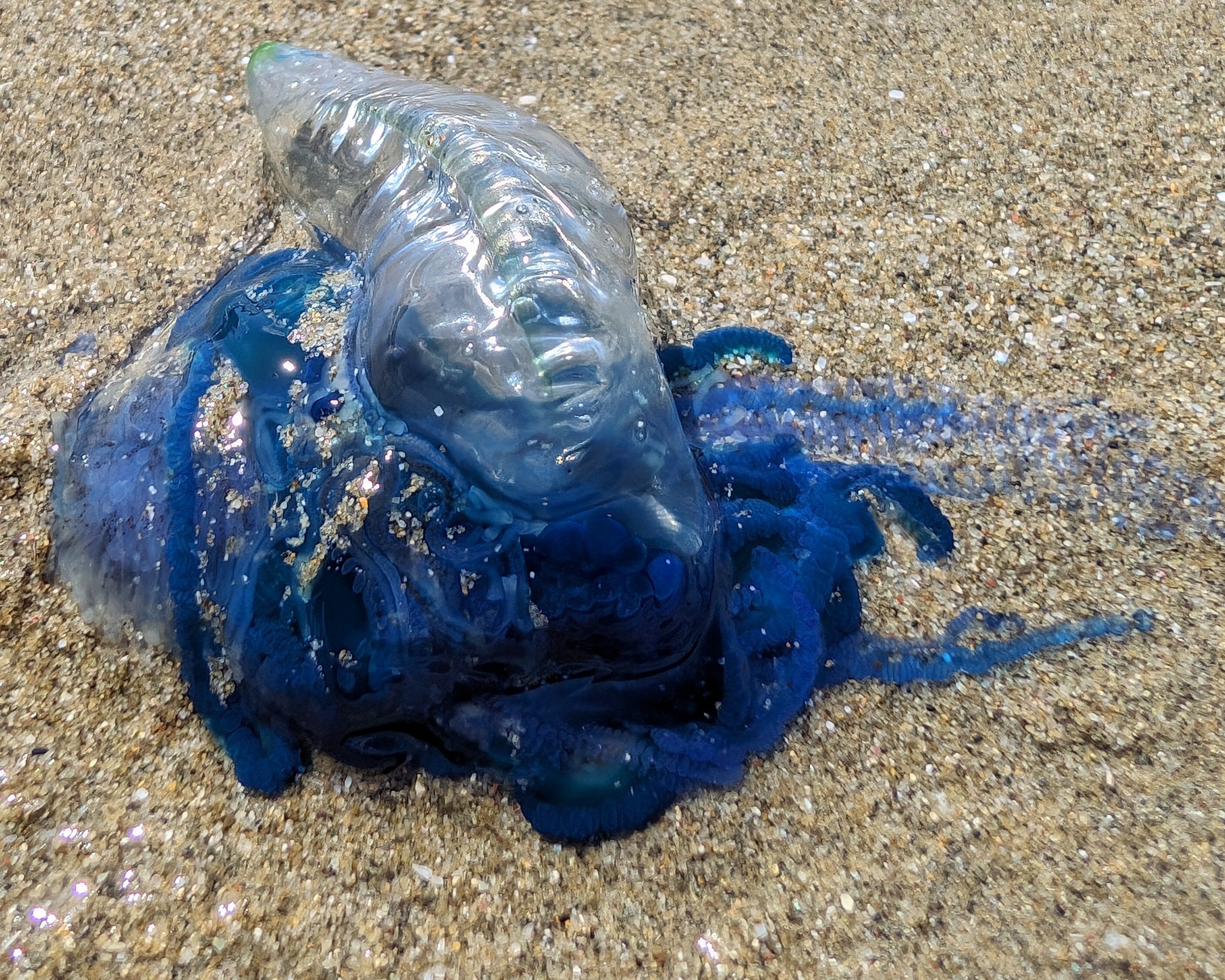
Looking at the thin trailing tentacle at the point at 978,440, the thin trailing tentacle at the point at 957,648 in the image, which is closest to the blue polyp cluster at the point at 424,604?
the thin trailing tentacle at the point at 957,648

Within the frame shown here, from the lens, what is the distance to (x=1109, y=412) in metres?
2.16

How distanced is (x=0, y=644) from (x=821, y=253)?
2136 millimetres

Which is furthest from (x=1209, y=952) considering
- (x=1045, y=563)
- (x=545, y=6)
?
(x=545, y=6)

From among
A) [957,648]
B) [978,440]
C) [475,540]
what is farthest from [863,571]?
[475,540]

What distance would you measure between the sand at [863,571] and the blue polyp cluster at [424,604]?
2.7 inches

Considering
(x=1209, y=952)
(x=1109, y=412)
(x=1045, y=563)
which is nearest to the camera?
(x=1209, y=952)

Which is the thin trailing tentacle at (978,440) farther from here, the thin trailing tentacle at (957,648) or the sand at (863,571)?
the thin trailing tentacle at (957,648)

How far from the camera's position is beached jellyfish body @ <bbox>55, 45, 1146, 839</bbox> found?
1617 millimetres

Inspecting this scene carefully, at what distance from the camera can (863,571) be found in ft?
6.33

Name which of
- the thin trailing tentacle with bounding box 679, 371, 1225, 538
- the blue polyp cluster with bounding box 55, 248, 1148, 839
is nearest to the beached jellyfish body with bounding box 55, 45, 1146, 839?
the blue polyp cluster with bounding box 55, 248, 1148, 839

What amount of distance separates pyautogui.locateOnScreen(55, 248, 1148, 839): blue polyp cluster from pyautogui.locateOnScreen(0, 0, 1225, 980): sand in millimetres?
68

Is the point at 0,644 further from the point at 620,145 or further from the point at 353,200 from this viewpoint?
the point at 620,145

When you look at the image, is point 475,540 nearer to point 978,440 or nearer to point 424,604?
point 424,604

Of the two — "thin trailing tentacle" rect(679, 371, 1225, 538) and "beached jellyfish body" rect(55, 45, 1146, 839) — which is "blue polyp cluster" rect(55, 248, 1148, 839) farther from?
Result: "thin trailing tentacle" rect(679, 371, 1225, 538)
